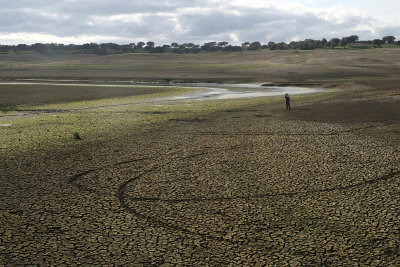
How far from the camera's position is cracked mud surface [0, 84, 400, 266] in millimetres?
9781

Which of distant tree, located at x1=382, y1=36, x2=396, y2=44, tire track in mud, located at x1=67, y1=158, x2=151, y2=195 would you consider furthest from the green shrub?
distant tree, located at x1=382, y1=36, x2=396, y2=44

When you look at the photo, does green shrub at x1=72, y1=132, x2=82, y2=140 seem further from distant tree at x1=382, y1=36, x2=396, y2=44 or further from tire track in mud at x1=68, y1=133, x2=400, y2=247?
distant tree at x1=382, y1=36, x2=396, y2=44

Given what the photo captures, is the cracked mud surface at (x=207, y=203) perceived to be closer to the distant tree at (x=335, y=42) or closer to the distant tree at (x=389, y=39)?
the distant tree at (x=335, y=42)

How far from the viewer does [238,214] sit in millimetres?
11953

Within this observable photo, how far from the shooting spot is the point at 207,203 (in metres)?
12.8

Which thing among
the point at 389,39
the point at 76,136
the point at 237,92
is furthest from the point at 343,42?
the point at 76,136

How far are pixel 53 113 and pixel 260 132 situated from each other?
18611mm

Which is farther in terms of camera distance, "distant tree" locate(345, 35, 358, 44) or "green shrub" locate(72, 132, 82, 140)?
"distant tree" locate(345, 35, 358, 44)

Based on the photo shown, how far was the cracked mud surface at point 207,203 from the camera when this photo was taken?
9.78 metres

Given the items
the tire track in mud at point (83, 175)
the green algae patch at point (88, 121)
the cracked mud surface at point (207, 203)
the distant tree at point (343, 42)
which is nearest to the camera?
the cracked mud surface at point (207, 203)

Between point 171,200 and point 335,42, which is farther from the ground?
point 335,42

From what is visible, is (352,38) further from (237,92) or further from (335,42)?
(237,92)

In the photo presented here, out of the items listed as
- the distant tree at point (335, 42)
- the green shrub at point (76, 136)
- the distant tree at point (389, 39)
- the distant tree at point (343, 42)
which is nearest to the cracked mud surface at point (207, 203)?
the green shrub at point (76, 136)

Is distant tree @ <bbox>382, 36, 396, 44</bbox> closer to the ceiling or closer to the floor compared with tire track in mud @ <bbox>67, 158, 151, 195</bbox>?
closer to the ceiling
